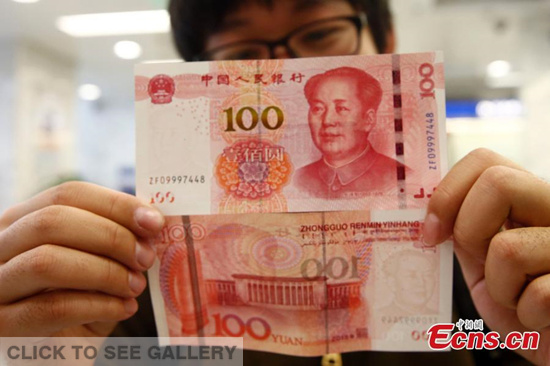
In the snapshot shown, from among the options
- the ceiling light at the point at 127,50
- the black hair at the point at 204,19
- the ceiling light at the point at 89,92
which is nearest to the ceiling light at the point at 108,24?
the ceiling light at the point at 127,50

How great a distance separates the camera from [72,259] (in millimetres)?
531

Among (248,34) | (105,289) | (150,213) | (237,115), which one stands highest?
(248,34)

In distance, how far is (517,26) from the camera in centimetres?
243

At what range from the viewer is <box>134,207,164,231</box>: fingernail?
0.56 m

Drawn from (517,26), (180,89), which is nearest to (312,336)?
(180,89)

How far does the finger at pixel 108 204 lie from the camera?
563mm

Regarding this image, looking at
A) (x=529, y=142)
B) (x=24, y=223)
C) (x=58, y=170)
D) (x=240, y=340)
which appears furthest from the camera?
(x=58, y=170)

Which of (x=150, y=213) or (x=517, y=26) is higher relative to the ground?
(x=517, y=26)

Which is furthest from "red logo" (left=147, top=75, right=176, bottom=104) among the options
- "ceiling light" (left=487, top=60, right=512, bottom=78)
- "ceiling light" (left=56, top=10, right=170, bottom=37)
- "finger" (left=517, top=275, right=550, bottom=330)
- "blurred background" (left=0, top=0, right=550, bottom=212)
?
"ceiling light" (left=487, top=60, right=512, bottom=78)

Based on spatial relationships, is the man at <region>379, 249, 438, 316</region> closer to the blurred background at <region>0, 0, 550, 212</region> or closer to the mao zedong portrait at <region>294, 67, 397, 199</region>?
the mao zedong portrait at <region>294, 67, 397, 199</region>

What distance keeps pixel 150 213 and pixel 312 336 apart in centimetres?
33

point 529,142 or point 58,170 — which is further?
point 58,170

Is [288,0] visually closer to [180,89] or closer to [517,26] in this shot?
[180,89]

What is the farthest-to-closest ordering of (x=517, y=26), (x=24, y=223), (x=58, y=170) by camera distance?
(x=58, y=170)
(x=517, y=26)
(x=24, y=223)
